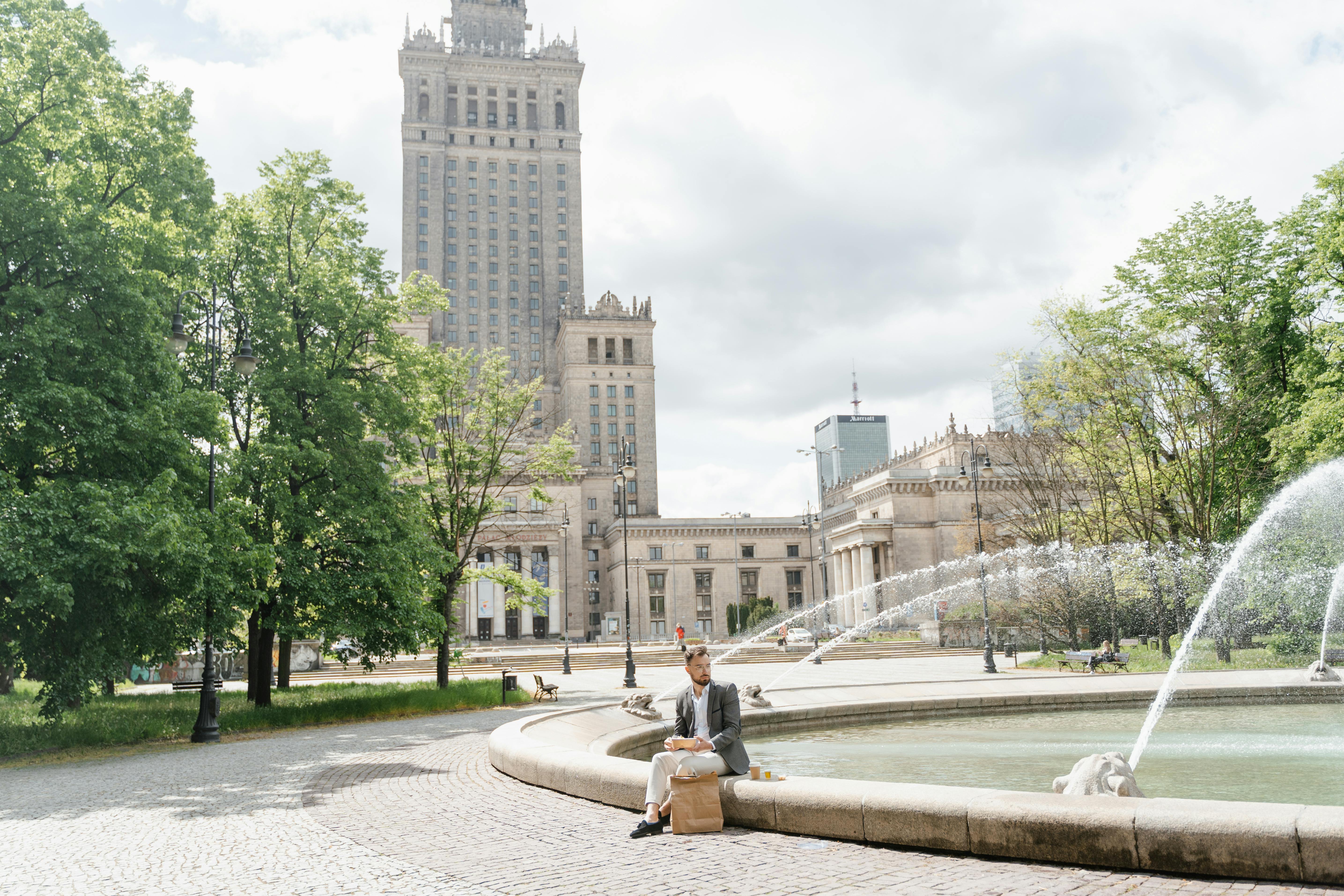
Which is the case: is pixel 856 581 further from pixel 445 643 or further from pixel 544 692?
pixel 544 692

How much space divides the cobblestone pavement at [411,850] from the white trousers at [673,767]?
1.32ft

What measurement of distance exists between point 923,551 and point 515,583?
63.3 m

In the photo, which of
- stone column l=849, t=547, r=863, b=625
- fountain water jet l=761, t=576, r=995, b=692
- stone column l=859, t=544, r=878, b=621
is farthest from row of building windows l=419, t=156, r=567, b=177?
fountain water jet l=761, t=576, r=995, b=692

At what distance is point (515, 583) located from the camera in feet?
101

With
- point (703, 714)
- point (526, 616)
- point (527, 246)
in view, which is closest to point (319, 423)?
point (703, 714)

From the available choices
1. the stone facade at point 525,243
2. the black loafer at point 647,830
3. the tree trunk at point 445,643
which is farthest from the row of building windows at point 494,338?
the black loafer at point 647,830

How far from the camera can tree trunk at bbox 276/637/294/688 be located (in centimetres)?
3353

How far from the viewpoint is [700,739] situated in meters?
8.18

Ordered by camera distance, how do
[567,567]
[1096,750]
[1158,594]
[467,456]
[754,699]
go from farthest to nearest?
[567,567]
[1158,594]
[467,456]
[754,699]
[1096,750]

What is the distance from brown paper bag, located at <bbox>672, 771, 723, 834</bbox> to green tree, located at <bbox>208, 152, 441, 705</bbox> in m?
16.0

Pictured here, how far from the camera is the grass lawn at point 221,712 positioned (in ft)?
56.5

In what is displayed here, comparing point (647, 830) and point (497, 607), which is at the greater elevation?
point (497, 607)

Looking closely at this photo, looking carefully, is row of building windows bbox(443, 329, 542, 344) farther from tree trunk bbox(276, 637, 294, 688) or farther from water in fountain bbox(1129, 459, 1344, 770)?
water in fountain bbox(1129, 459, 1344, 770)

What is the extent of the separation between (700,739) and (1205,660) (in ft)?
102
